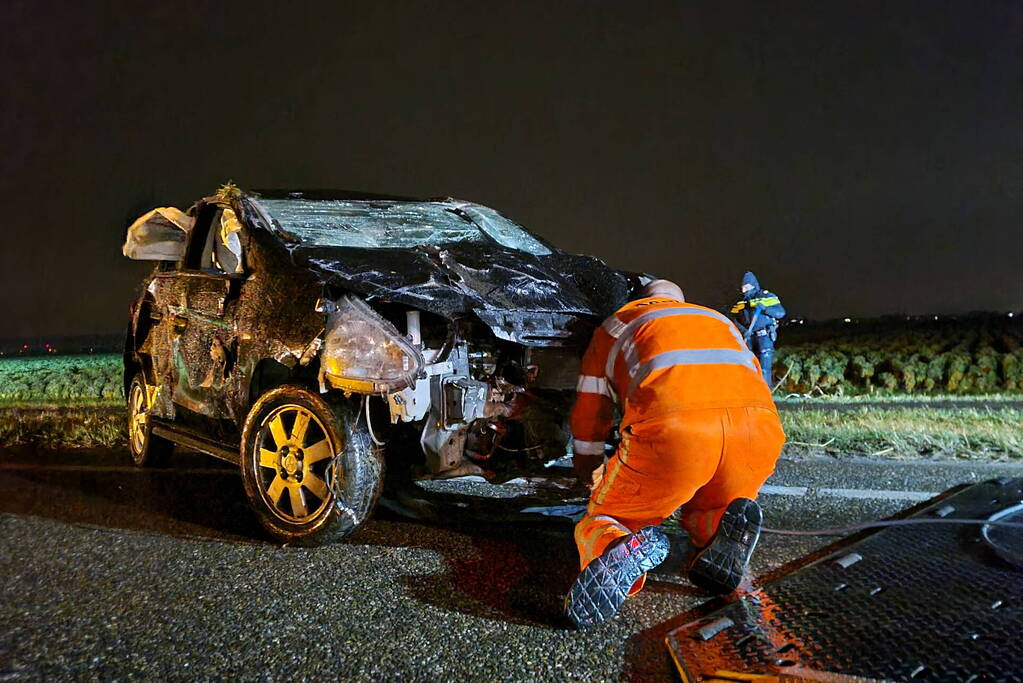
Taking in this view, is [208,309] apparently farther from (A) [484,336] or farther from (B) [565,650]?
(B) [565,650]

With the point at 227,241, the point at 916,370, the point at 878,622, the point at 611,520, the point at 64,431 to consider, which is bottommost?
the point at 64,431

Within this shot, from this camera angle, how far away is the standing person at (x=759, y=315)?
929 centimetres

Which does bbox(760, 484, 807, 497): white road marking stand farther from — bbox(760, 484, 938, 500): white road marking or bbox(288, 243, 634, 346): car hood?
bbox(288, 243, 634, 346): car hood

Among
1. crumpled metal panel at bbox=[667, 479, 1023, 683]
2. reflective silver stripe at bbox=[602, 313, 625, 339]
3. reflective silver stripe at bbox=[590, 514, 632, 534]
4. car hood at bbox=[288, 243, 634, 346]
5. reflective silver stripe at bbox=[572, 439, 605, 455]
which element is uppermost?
car hood at bbox=[288, 243, 634, 346]

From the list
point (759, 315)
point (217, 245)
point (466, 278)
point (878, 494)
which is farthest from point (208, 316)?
point (759, 315)

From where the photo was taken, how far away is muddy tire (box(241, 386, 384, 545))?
342 cm

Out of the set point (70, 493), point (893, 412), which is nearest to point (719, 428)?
point (70, 493)

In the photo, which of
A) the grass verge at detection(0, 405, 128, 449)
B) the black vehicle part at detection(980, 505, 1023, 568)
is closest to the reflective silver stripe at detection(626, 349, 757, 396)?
the black vehicle part at detection(980, 505, 1023, 568)

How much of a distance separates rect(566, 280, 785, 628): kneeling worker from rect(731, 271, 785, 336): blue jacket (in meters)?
6.50

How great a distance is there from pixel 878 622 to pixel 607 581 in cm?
84

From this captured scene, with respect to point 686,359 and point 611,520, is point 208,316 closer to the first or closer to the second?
point 611,520

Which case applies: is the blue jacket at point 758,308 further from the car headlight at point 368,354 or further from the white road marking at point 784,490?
the car headlight at point 368,354

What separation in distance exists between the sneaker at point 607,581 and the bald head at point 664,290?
117 cm

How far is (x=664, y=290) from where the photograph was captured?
342 cm
